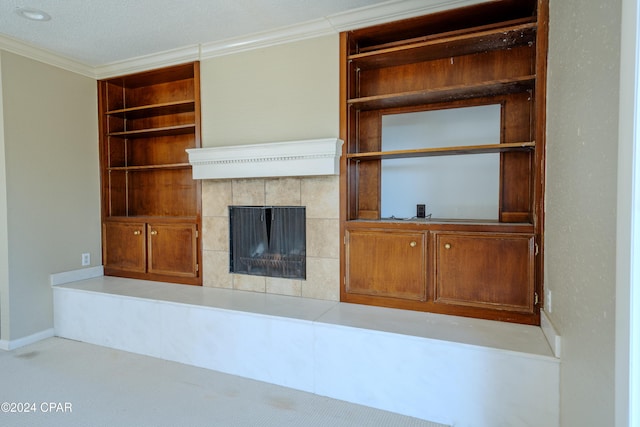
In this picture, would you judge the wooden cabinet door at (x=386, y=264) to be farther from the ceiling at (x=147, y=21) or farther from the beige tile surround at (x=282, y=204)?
the ceiling at (x=147, y=21)

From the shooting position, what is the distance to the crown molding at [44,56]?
104 inches

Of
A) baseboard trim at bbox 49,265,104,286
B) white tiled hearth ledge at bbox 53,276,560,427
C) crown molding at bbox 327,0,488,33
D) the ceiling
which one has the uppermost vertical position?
the ceiling

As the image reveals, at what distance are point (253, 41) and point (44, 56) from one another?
185 centimetres

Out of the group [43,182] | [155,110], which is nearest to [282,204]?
[155,110]

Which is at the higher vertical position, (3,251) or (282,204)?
(282,204)

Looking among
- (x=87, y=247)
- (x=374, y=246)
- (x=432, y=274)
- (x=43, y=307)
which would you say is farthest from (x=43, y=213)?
(x=432, y=274)

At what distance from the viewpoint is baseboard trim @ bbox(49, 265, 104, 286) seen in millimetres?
3029

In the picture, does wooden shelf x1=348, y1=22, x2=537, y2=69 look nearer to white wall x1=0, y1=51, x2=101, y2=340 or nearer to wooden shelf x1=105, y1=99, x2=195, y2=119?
wooden shelf x1=105, y1=99, x2=195, y2=119

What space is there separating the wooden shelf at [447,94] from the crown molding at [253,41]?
1.68ft

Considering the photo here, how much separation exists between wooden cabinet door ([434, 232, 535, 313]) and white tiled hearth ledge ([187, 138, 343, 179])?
930 mm

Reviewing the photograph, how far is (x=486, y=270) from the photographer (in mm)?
2096

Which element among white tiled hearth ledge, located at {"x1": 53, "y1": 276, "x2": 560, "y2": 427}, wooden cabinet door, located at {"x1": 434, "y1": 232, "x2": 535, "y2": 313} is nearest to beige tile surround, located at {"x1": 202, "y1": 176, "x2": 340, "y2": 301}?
white tiled hearth ledge, located at {"x1": 53, "y1": 276, "x2": 560, "y2": 427}

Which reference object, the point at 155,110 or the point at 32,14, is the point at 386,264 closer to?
the point at 155,110

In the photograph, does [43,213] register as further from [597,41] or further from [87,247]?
[597,41]
